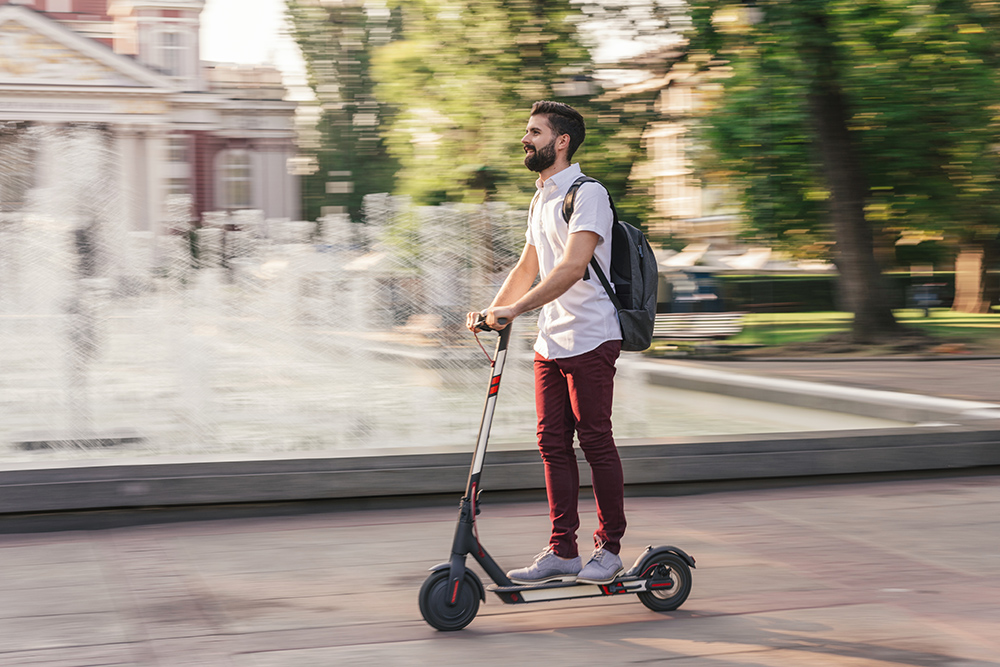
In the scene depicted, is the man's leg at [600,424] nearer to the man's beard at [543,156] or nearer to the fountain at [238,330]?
the man's beard at [543,156]

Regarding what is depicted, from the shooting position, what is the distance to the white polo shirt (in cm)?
386

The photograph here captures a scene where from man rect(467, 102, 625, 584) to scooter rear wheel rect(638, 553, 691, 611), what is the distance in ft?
0.49

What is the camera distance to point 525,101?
18188 millimetres

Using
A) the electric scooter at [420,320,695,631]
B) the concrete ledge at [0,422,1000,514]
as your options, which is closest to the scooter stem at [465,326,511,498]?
the electric scooter at [420,320,695,631]

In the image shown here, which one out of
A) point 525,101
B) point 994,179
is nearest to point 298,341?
point 525,101

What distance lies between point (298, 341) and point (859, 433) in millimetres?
3450

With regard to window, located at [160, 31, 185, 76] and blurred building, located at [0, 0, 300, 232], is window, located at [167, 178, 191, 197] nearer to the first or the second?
blurred building, located at [0, 0, 300, 232]

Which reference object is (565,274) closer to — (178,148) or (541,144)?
(541,144)

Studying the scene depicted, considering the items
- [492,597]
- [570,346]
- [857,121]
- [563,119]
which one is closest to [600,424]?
[570,346]

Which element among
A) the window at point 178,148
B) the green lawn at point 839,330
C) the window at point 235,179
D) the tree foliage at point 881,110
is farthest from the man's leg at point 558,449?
the window at point 235,179

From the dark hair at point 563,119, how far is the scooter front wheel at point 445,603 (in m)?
1.52

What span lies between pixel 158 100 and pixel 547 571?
44718 millimetres

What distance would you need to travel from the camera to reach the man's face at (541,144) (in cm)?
394

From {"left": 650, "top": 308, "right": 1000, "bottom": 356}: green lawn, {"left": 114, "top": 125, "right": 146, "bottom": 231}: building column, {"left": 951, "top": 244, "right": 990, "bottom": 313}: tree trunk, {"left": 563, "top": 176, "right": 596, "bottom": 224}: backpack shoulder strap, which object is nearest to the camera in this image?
{"left": 563, "top": 176, "right": 596, "bottom": 224}: backpack shoulder strap
